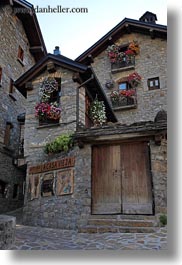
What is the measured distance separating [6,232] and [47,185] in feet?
9.93

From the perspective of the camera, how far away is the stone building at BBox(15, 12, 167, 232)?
18.5ft

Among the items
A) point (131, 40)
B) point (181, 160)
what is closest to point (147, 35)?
point (131, 40)

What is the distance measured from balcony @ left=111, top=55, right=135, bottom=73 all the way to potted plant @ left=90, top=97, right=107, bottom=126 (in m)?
3.06

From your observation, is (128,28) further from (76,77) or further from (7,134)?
(7,134)

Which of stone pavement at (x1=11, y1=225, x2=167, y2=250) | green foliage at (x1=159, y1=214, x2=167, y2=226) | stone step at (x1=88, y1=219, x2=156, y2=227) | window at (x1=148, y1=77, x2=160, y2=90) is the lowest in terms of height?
stone pavement at (x1=11, y1=225, x2=167, y2=250)

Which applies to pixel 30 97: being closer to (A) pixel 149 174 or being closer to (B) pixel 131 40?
(A) pixel 149 174

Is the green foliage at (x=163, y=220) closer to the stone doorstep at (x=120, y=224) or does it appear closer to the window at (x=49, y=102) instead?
the stone doorstep at (x=120, y=224)

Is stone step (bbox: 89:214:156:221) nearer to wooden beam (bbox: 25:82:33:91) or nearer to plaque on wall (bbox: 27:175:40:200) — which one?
plaque on wall (bbox: 27:175:40:200)

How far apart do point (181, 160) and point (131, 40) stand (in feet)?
27.8

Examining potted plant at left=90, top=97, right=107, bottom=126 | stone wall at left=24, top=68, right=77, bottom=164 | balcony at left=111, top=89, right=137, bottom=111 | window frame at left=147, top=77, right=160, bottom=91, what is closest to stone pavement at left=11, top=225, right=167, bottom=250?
stone wall at left=24, top=68, right=77, bottom=164

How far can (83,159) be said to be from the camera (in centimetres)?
620

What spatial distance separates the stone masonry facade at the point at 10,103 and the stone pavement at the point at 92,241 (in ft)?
15.3

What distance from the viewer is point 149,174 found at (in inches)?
226

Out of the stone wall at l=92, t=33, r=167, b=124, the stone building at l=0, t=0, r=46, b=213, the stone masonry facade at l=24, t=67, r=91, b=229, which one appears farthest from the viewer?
the stone wall at l=92, t=33, r=167, b=124
